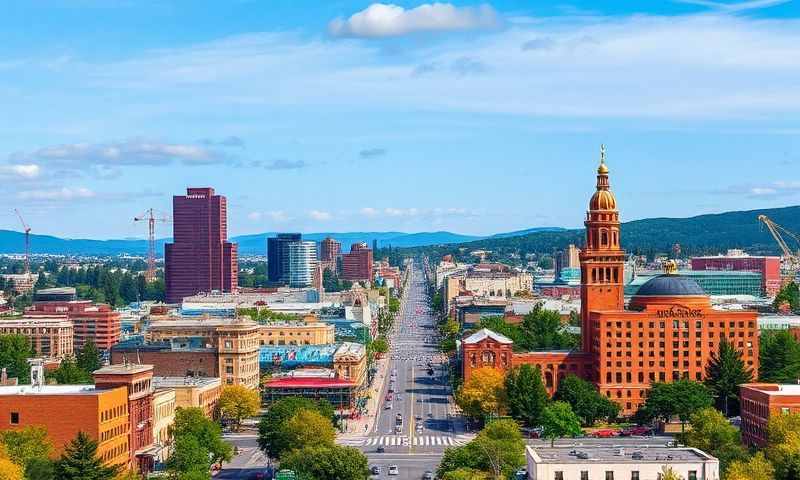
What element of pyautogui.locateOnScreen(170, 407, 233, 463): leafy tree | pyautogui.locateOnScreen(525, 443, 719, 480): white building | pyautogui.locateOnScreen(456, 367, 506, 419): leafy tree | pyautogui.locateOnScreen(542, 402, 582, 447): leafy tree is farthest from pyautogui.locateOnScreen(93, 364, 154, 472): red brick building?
pyautogui.locateOnScreen(456, 367, 506, 419): leafy tree

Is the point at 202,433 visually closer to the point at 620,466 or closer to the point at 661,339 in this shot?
the point at 620,466

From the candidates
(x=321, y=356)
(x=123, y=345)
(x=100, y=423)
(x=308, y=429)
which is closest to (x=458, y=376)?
(x=321, y=356)

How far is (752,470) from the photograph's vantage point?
10000cm

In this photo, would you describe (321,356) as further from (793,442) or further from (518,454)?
(793,442)

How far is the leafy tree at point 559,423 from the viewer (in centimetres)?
13900

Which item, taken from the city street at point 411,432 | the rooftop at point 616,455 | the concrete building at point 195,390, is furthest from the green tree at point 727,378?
the concrete building at point 195,390

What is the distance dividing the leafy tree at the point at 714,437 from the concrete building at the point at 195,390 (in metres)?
52.5

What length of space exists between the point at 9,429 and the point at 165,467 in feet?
49.5

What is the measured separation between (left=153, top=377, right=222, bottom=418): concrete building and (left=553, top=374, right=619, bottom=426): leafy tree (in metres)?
40.3

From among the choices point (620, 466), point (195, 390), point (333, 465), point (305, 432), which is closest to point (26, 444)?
point (333, 465)

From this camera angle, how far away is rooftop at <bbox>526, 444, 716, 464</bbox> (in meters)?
97.1

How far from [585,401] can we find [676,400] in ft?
36.4

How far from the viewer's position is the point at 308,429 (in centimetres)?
12594

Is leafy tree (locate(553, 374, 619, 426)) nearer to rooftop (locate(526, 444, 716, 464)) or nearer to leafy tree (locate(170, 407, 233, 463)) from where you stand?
leafy tree (locate(170, 407, 233, 463))
